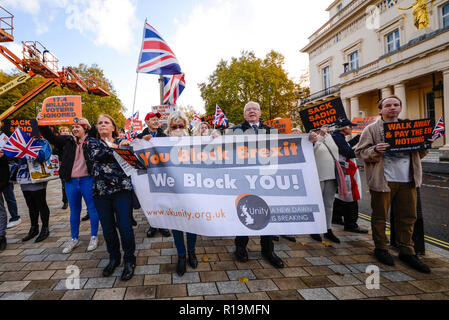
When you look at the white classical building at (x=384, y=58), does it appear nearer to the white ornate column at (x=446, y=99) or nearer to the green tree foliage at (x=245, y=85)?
the white ornate column at (x=446, y=99)

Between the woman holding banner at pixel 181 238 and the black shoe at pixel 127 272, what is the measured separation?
0.55 meters

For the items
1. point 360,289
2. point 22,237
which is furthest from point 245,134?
point 22,237

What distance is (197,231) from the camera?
108 inches

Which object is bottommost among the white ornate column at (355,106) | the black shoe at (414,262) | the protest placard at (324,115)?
the black shoe at (414,262)

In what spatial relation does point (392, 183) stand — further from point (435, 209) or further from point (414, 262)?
point (435, 209)

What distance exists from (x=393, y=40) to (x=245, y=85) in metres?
15.4

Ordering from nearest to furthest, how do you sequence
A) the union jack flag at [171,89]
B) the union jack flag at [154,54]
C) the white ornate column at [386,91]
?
the union jack flag at [154,54]
the union jack flag at [171,89]
the white ornate column at [386,91]

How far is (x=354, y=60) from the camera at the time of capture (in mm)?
25516

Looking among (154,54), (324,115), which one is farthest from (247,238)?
(154,54)

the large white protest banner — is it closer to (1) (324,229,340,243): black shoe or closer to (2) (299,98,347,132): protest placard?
(2) (299,98,347,132): protest placard

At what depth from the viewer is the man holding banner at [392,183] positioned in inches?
119

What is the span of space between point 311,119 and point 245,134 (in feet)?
2.96

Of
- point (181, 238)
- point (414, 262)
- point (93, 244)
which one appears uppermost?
point (181, 238)

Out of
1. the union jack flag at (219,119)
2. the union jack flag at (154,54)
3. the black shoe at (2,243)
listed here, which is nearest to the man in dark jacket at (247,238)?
the union jack flag at (154,54)
